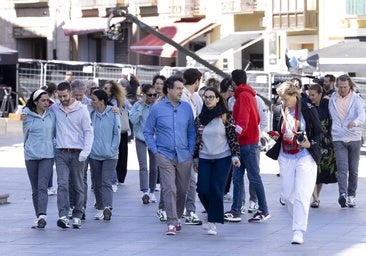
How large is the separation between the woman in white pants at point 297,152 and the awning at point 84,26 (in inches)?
1516

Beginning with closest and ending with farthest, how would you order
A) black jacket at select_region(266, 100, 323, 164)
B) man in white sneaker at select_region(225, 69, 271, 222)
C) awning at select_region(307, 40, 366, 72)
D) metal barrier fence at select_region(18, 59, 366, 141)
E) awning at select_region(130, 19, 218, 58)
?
black jacket at select_region(266, 100, 323, 164) → man in white sneaker at select_region(225, 69, 271, 222) → metal barrier fence at select_region(18, 59, 366, 141) → awning at select_region(307, 40, 366, 72) → awning at select_region(130, 19, 218, 58)

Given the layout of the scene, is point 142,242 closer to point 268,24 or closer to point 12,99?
point 12,99

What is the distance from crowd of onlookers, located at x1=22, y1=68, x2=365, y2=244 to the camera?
13914 mm

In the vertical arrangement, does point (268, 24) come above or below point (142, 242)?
above

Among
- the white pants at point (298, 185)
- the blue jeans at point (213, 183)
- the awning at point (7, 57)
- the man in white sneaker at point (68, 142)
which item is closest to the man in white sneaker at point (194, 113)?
the blue jeans at point (213, 183)

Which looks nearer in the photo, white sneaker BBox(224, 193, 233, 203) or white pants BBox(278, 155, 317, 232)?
white pants BBox(278, 155, 317, 232)

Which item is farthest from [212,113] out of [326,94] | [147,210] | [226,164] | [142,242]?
[326,94]

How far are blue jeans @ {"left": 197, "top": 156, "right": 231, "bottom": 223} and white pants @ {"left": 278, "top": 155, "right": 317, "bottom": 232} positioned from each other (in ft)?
2.60

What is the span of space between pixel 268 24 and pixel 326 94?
28.5 metres

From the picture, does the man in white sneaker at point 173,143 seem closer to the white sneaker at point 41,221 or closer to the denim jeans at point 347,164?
the white sneaker at point 41,221

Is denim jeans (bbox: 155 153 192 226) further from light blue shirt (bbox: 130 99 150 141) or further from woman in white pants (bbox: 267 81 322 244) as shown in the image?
light blue shirt (bbox: 130 99 150 141)

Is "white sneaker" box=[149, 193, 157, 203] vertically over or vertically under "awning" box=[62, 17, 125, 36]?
under

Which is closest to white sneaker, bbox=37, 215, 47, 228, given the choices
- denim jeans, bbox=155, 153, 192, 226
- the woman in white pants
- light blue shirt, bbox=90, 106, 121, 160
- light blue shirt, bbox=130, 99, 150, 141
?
light blue shirt, bbox=90, 106, 121, 160

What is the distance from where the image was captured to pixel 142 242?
13828 millimetres
